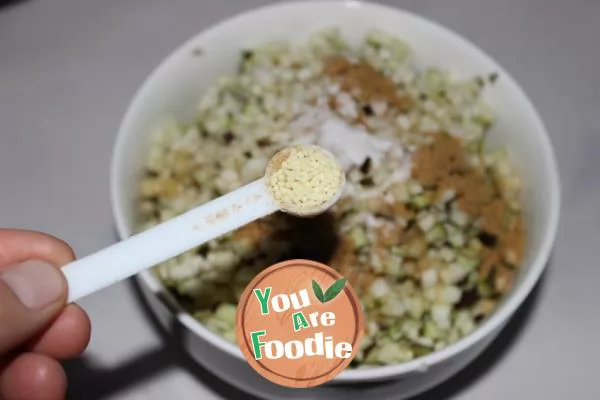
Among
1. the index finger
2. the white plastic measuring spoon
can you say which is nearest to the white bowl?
the index finger

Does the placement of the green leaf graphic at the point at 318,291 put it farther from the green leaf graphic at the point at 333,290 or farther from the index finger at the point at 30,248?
the index finger at the point at 30,248

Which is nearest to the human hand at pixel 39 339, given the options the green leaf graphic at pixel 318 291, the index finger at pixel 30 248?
the index finger at pixel 30 248

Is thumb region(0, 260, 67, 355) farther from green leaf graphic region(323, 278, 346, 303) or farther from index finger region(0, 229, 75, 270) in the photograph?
green leaf graphic region(323, 278, 346, 303)

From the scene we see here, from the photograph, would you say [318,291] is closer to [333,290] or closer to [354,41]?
[333,290]

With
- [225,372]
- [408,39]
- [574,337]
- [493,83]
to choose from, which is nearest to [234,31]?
[408,39]

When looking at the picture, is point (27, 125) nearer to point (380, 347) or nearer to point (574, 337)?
point (380, 347)

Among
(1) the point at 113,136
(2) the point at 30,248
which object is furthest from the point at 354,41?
(2) the point at 30,248
